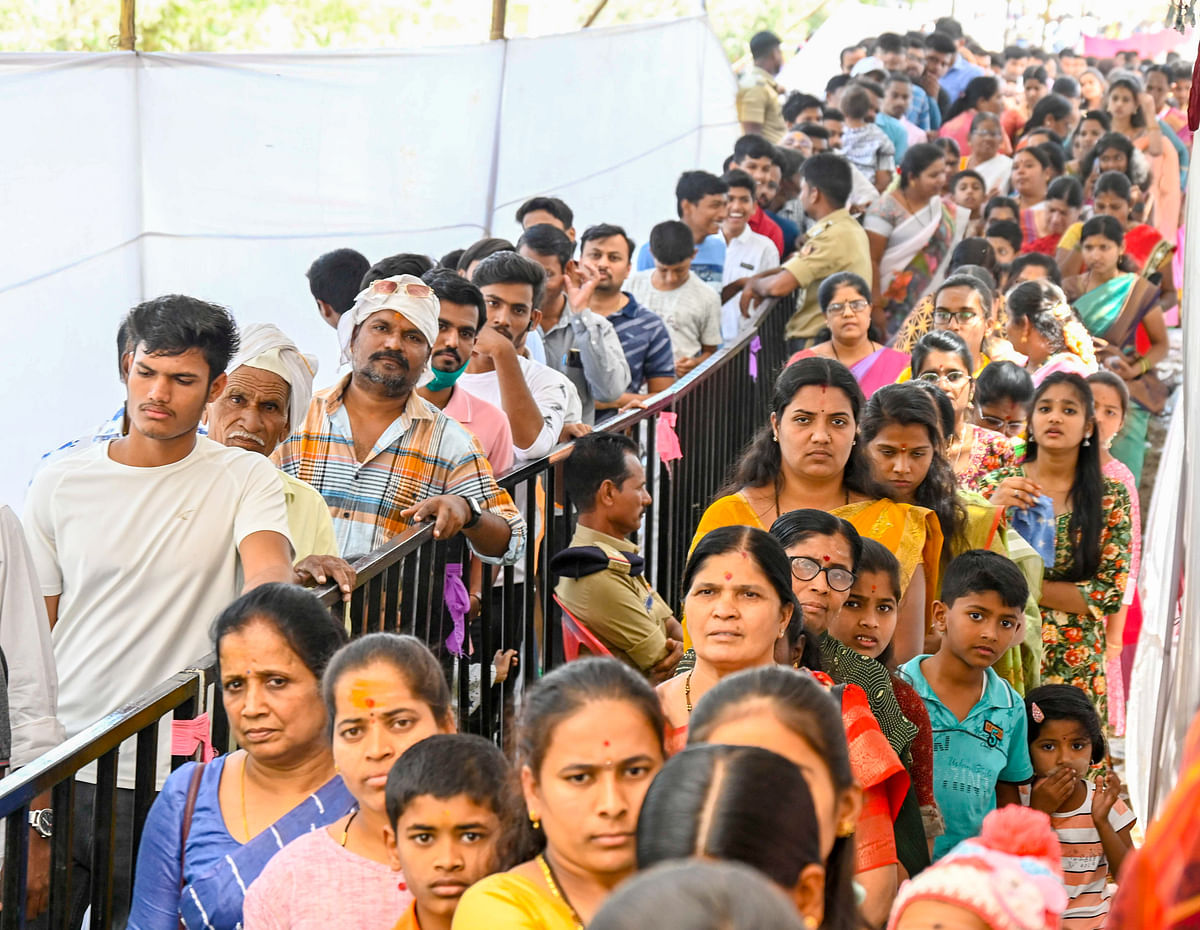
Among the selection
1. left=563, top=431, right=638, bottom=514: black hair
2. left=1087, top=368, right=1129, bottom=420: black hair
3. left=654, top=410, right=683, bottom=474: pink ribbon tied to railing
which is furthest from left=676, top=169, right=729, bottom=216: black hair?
left=563, top=431, right=638, bottom=514: black hair

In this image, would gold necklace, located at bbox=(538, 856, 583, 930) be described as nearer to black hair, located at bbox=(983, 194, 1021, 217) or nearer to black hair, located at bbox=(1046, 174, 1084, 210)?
black hair, located at bbox=(983, 194, 1021, 217)

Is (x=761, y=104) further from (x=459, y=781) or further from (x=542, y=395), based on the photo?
(x=459, y=781)

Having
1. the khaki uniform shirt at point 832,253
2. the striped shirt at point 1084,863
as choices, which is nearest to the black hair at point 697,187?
the khaki uniform shirt at point 832,253

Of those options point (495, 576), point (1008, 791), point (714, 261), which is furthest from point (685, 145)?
point (1008, 791)

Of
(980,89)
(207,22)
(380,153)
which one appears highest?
(207,22)

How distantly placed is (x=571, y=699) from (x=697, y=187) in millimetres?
6943

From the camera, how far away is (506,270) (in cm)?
593

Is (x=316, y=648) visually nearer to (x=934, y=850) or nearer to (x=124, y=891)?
(x=124, y=891)

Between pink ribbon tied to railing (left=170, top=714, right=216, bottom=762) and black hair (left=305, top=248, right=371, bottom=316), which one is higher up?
black hair (left=305, top=248, right=371, bottom=316)

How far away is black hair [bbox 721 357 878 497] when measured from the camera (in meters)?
4.89

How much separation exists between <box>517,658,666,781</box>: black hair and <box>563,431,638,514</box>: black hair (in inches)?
107

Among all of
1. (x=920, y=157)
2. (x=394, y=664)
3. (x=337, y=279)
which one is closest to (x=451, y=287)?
(x=337, y=279)

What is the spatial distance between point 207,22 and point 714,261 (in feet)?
37.1

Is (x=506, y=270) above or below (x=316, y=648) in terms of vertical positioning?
above
